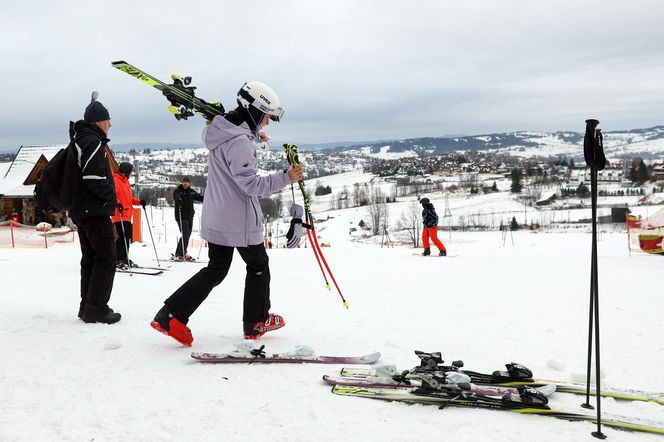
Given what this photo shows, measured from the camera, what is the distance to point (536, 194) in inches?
5556

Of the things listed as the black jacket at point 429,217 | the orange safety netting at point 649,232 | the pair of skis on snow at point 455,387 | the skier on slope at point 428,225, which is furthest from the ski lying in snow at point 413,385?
the orange safety netting at point 649,232

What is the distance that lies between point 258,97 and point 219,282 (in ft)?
4.78

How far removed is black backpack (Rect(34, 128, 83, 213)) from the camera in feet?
13.6

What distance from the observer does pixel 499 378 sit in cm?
305

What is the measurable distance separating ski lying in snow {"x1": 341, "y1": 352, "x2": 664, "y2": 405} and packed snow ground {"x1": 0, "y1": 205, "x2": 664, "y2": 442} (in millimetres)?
92

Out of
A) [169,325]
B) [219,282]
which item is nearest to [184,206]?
[219,282]

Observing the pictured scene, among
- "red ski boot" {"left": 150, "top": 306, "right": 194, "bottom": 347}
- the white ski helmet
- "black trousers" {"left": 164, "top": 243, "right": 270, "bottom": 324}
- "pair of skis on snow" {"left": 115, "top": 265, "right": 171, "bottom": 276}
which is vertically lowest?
"pair of skis on snow" {"left": 115, "top": 265, "right": 171, "bottom": 276}

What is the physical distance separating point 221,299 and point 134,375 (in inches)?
108

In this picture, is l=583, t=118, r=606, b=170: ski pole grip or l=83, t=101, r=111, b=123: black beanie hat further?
l=83, t=101, r=111, b=123: black beanie hat

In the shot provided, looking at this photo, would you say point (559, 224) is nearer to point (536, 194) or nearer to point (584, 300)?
point (536, 194)

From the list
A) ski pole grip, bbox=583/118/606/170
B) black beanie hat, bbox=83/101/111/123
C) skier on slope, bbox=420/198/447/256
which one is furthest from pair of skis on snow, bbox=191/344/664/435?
skier on slope, bbox=420/198/447/256

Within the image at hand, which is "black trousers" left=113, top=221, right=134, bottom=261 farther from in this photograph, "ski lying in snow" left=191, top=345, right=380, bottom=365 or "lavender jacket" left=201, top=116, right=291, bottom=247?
"ski lying in snow" left=191, top=345, right=380, bottom=365

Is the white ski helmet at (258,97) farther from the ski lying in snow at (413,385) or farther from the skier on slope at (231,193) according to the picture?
the ski lying in snow at (413,385)

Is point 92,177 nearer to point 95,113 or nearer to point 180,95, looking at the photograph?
point 95,113
